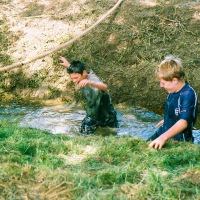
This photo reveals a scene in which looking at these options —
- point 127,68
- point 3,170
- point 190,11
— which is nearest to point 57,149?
point 3,170

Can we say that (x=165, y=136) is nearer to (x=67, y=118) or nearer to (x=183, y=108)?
(x=183, y=108)

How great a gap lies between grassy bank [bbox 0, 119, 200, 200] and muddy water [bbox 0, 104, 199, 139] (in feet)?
7.09

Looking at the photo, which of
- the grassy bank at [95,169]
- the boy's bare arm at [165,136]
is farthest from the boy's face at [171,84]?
the grassy bank at [95,169]

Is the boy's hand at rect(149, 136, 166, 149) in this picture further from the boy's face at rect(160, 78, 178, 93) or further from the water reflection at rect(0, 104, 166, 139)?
the water reflection at rect(0, 104, 166, 139)

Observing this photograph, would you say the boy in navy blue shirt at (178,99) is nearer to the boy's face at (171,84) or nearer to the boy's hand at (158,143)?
the boy's face at (171,84)

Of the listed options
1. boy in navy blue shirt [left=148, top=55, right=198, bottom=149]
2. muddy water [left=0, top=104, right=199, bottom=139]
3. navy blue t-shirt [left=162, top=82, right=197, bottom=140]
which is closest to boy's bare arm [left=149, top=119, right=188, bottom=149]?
boy in navy blue shirt [left=148, top=55, right=198, bottom=149]

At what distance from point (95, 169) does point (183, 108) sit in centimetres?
131

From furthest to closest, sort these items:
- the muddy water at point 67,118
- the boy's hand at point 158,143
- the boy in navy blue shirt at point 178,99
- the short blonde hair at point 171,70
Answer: the muddy water at point 67,118 → the short blonde hair at point 171,70 → the boy in navy blue shirt at point 178,99 → the boy's hand at point 158,143

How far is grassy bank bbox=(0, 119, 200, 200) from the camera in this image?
2348 mm

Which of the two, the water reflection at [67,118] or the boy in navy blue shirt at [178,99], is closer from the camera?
→ the boy in navy blue shirt at [178,99]

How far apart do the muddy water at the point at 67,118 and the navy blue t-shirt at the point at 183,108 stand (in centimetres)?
168

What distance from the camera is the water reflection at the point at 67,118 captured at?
578cm

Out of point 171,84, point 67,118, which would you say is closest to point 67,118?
point 67,118

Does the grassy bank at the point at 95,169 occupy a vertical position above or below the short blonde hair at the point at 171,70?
below
